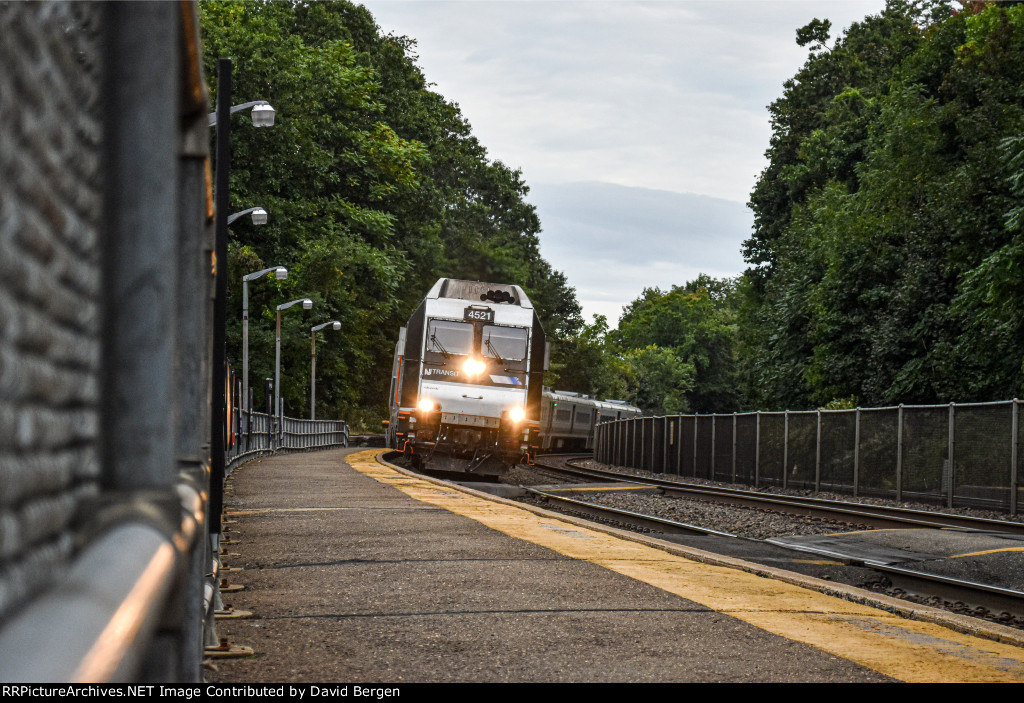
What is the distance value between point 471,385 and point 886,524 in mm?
11066

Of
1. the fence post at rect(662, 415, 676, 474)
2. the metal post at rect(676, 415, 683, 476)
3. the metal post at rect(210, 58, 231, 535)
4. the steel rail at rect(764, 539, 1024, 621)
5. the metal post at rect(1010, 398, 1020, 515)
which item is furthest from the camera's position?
the fence post at rect(662, 415, 676, 474)

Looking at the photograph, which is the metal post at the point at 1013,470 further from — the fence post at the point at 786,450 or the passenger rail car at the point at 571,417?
the passenger rail car at the point at 571,417

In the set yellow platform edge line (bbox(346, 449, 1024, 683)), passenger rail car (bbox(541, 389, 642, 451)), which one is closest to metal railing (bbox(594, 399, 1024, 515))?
yellow platform edge line (bbox(346, 449, 1024, 683))

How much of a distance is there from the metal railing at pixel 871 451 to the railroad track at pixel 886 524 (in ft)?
6.96

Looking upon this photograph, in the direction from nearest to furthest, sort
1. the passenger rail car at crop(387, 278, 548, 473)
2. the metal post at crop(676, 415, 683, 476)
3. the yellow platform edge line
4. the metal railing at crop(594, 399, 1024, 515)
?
the yellow platform edge line → the metal railing at crop(594, 399, 1024, 515) → the passenger rail car at crop(387, 278, 548, 473) → the metal post at crop(676, 415, 683, 476)

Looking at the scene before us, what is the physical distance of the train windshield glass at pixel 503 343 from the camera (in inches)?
1017

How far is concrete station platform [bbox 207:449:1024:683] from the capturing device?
5270 mm

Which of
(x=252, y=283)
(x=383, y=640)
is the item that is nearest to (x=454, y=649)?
(x=383, y=640)

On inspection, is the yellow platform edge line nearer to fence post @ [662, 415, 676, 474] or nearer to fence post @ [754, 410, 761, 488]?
fence post @ [754, 410, 761, 488]

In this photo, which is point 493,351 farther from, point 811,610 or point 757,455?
point 811,610

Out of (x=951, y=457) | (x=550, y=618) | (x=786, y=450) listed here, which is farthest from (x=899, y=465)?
(x=550, y=618)

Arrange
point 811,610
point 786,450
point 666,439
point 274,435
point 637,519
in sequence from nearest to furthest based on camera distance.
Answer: point 811,610 → point 637,519 → point 786,450 → point 666,439 → point 274,435

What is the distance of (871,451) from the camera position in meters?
24.0

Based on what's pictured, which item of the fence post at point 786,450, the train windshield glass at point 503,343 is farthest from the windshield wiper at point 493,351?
the fence post at point 786,450
